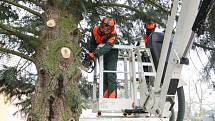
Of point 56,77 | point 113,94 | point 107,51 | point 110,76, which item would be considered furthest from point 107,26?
point 56,77

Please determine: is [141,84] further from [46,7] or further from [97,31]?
[46,7]

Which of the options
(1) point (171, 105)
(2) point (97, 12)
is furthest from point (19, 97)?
(1) point (171, 105)

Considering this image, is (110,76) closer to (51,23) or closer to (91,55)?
(91,55)

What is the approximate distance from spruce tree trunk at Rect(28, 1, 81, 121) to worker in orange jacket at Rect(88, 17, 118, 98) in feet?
0.98

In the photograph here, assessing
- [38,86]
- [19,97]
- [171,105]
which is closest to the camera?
[171,105]

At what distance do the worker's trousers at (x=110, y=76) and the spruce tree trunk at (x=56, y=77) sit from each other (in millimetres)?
425

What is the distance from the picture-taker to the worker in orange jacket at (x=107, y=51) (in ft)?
14.8

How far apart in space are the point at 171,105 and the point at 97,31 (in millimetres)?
1318

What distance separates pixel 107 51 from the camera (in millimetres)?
4496

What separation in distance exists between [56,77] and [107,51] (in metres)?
0.70

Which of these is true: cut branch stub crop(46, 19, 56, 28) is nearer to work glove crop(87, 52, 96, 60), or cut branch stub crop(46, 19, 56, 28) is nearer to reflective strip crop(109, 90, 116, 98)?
work glove crop(87, 52, 96, 60)

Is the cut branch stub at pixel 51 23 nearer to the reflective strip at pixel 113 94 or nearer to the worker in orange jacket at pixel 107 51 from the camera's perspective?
the worker in orange jacket at pixel 107 51

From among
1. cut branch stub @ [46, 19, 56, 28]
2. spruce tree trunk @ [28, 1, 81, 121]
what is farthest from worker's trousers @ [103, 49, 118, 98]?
cut branch stub @ [46, 19, 56, 28]

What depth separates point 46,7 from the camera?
15.0ft
